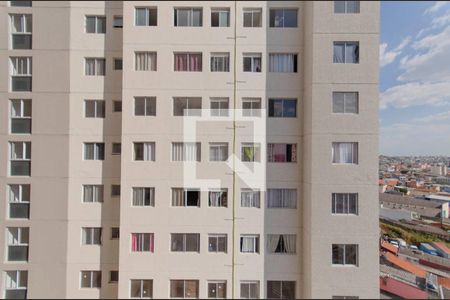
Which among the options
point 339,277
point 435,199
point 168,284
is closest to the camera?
point 339,277

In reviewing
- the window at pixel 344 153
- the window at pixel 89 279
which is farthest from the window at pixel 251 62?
the window at pixel 89 279

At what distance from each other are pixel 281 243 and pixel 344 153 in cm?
459

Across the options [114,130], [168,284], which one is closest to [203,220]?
[168,284]

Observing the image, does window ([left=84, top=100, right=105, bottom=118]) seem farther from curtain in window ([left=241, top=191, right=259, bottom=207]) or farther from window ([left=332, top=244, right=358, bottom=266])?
window ([left=332, top=244, right=358, bottom=266])

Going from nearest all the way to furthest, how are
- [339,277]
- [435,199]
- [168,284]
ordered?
[339,277]
[168,284]
[435,199]

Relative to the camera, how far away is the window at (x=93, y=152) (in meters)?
11.2

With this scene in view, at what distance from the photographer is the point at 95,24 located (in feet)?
36.9

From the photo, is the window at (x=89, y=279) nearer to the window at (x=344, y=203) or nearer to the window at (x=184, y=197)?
A: the window at (x=184, y=197)

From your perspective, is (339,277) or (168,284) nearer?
(339,277)

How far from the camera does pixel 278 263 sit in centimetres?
1077

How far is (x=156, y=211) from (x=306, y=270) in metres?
→ 6.68

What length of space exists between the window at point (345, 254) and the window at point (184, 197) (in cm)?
587

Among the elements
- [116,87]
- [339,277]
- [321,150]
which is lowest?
[339,277]

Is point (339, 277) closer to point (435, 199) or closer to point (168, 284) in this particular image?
point (168, 284)
